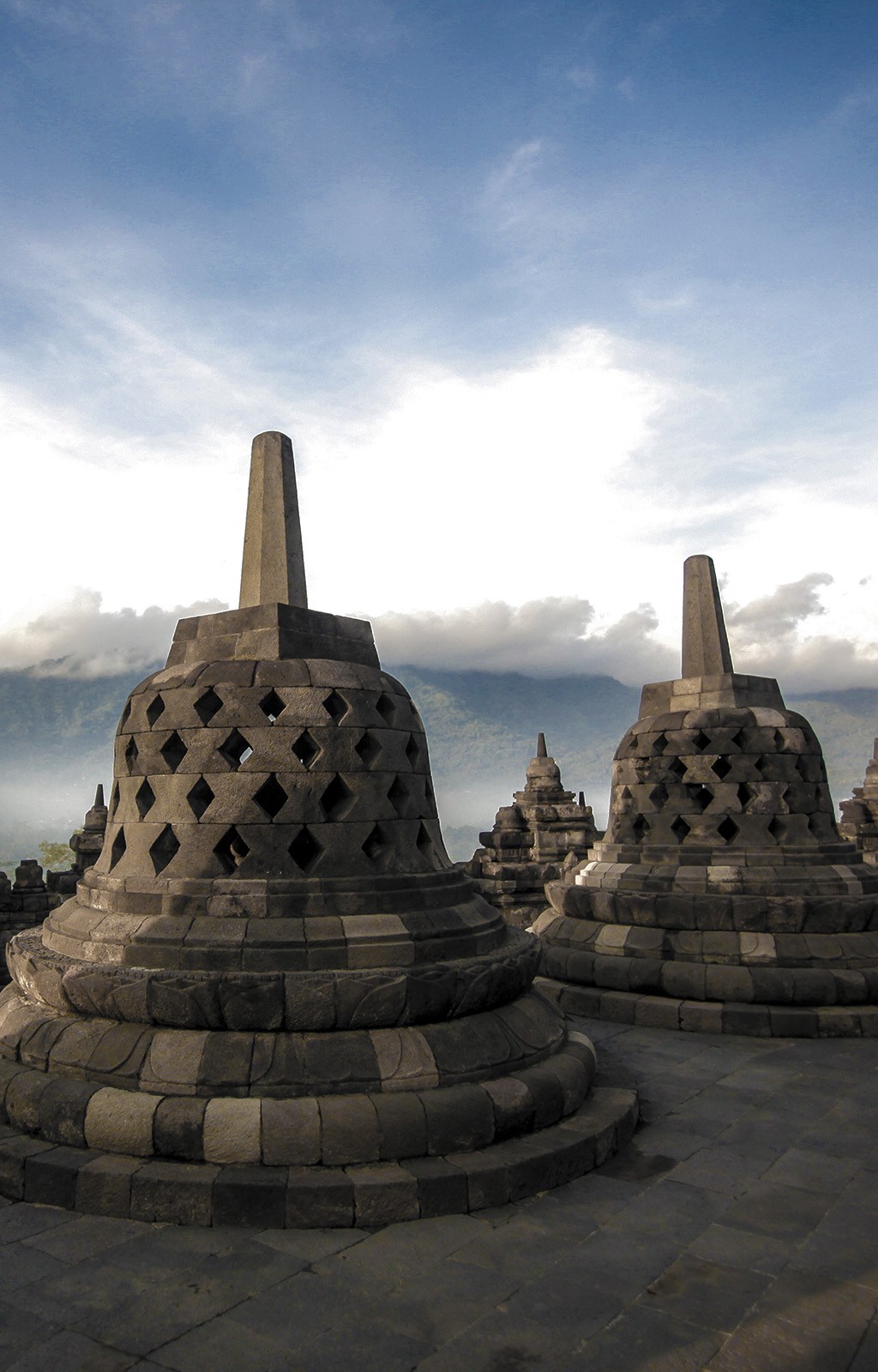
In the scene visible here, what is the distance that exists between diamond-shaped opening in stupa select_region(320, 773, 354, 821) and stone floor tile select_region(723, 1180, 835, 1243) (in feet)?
9.48

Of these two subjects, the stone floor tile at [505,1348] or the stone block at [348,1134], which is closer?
the stone floor tile at [505,1348]

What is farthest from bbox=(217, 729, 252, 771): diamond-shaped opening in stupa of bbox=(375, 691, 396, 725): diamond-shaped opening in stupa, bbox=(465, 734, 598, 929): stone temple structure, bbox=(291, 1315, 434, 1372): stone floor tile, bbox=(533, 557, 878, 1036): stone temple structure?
bbox=(465, 734, 598, 929): stone temple structure

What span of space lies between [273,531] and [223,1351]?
472 centimetres

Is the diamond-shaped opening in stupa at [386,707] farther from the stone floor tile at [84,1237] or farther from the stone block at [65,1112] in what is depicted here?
the stone floor tile at [84,1237]

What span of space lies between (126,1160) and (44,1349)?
1.13m

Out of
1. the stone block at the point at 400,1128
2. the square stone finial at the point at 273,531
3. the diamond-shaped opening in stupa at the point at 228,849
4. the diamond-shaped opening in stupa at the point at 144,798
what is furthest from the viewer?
the square stone finial at the point at 273,531

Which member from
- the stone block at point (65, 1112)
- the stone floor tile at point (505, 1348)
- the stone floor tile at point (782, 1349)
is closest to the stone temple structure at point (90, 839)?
the stone block at point (65, 1112)

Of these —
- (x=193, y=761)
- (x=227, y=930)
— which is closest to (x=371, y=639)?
(x=193, y=761)

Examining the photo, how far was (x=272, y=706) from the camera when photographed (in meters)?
5.38

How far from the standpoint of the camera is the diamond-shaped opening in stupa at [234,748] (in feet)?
17.3

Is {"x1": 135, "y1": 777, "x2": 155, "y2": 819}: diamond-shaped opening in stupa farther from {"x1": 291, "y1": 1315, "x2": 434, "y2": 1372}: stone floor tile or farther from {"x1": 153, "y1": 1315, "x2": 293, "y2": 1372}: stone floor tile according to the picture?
{"x1": 291, "y1": 1315, "x2": 434, "y2": 1372}: stone floor tile

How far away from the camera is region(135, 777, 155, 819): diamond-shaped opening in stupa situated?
550cm

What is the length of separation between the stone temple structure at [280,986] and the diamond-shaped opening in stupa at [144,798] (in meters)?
0.02

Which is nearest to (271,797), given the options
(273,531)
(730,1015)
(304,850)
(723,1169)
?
(304,850)
